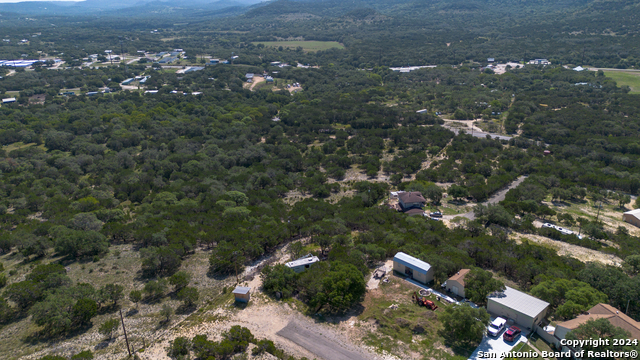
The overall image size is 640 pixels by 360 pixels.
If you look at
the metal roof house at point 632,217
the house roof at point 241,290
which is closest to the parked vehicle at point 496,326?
the house roof at point 241,290

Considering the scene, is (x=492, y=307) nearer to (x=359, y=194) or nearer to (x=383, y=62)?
(x=359, y=194)

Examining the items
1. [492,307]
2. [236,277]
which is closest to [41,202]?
[236,277]

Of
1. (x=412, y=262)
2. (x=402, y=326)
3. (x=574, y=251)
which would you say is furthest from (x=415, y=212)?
(x=402, y=326)

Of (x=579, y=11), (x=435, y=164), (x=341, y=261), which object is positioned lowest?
(x=435, y=164)

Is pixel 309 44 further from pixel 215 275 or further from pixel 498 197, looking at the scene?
pixel 215 275

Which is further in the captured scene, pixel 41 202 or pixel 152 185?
pixel 152 185

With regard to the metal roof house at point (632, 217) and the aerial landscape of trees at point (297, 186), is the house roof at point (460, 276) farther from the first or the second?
the metal roof house at point (632, 217)

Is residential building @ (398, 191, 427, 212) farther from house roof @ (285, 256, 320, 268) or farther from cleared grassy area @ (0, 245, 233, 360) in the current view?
cleared grassy area @ (0, 245, 233, 360)
